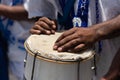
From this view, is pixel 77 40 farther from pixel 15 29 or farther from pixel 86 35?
pixel 15 29

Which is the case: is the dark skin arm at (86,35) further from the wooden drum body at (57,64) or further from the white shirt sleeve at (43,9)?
the white shirt sleeve at (43,9)

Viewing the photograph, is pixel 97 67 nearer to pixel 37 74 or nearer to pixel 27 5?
pixel 37 74

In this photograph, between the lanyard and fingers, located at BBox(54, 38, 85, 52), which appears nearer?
fingers, located at BBox(54, 38, 85, 52)

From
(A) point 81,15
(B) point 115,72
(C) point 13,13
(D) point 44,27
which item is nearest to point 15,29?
(C) point 13,13

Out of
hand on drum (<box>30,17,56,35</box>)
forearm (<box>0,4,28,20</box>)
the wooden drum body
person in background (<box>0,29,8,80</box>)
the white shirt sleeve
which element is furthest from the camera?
person in background (<box>0,29,8,80</box>)

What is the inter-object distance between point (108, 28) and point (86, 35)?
0.10 m

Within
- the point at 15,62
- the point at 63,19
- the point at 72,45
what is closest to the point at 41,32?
the point at 63,19

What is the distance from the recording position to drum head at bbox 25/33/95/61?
156 cm

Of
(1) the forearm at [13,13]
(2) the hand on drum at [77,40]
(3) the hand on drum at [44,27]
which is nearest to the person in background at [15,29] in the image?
(1) the forearm at [13,13]

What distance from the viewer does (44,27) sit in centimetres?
184

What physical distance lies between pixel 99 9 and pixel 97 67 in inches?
12.1

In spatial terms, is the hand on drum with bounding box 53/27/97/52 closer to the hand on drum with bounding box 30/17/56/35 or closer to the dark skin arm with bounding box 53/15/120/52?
the dark skin arm with bounding box 53/15/120/52

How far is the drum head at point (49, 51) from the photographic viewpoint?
61.3 inches

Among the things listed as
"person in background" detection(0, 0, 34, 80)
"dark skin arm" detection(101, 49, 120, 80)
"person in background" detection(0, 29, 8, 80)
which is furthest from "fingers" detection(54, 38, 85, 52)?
"person in background" detection(0, 29, 8, 80)
